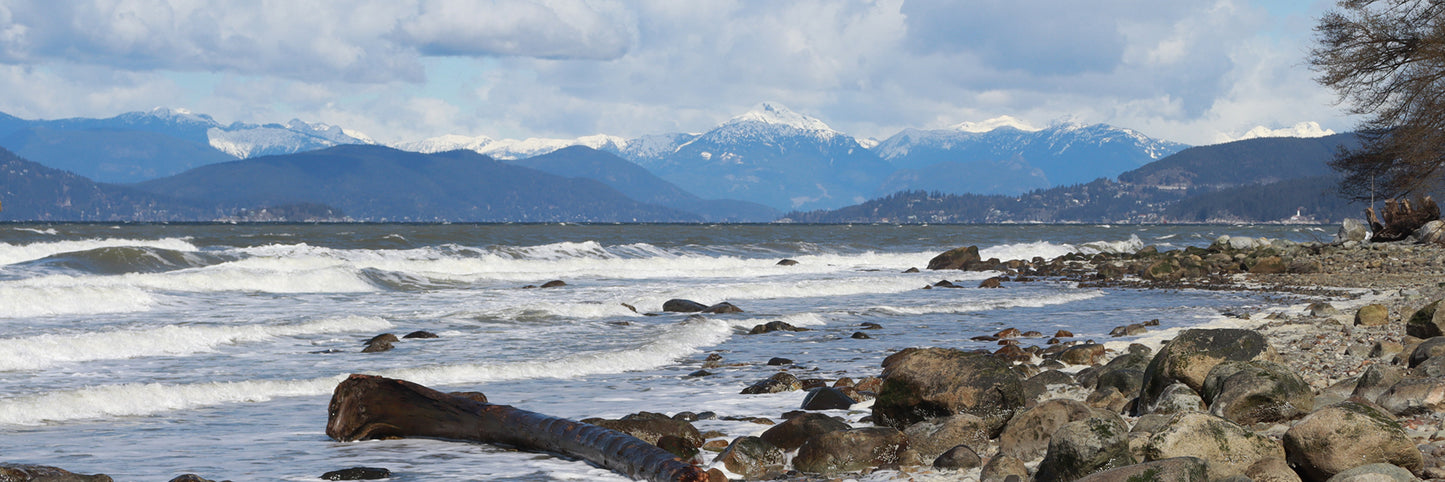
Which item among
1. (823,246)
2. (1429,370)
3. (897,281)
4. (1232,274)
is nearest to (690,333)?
(1429,370)

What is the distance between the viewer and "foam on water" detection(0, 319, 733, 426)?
30.8 ft

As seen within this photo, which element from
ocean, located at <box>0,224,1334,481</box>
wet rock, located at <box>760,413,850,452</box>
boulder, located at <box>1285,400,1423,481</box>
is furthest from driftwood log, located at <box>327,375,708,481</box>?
boulder, located at <box>1285,400,1423,481</box>

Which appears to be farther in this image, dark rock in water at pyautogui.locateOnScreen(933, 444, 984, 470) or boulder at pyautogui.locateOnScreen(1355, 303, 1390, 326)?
boulder at pyautogui.locateOnScreen(1355, 303, 1390, 326)

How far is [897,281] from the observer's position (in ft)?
107

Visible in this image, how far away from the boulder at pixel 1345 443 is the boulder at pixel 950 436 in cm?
228

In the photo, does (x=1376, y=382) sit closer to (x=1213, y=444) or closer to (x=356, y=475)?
(x=1213, y=444)

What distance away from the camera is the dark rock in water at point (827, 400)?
9.55 m

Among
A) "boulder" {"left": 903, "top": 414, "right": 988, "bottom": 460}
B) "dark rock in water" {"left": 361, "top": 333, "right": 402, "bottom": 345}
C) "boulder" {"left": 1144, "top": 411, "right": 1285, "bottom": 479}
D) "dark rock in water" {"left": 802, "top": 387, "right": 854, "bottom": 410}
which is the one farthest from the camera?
"dark rock in water" {"left": 361, "top": 333, "right": 402, "bottom": 345}

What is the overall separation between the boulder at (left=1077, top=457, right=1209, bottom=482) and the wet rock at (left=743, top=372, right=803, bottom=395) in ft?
19.0

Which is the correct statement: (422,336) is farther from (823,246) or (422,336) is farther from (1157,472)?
(823,246)

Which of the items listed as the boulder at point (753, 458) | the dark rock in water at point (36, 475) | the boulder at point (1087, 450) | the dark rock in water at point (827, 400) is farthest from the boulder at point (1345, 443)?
the dark rock in water at point (36, 475)

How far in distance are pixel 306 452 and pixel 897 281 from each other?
26314 mm

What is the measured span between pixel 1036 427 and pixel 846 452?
4.32 feet

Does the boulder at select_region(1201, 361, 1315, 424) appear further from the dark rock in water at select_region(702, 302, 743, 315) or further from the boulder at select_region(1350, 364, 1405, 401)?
the dark rock in water at select_region(702, 302, 743, 315)
